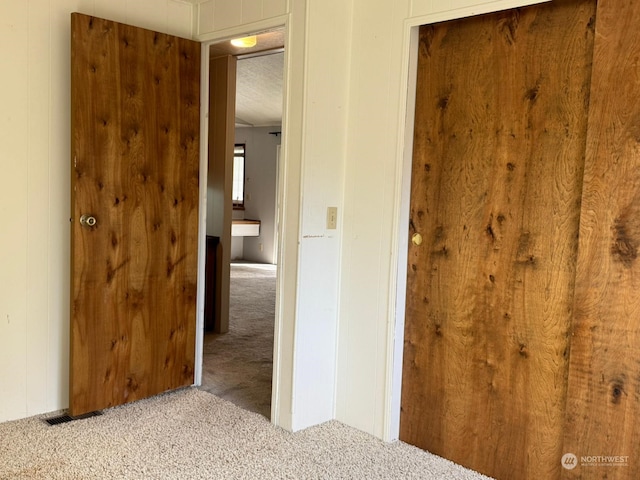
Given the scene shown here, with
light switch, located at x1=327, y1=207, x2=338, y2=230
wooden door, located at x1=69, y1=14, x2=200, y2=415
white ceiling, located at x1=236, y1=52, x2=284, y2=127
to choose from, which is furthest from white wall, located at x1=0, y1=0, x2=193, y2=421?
white ceiling, located at x1=236, y1=52, x2=284, y2=127

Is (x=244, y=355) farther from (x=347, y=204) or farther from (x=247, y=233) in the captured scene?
(x=247, y=233)

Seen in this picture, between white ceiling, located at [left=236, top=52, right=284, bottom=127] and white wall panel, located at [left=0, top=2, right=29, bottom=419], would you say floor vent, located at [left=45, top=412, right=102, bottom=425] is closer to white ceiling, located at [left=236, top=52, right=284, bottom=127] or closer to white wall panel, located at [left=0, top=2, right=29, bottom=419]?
white wall panel, located at [left=0, top=2, right=29, bottom=419]

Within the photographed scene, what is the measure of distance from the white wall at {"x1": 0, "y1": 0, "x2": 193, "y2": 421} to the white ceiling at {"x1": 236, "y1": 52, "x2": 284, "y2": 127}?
2.70 metres

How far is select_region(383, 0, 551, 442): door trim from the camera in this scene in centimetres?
252

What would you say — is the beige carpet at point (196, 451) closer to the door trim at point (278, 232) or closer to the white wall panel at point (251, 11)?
the door trim at point (278, 232)

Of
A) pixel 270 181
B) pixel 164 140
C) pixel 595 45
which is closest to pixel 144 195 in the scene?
pixel 164 140

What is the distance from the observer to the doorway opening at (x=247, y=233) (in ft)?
11.8

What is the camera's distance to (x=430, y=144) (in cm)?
253

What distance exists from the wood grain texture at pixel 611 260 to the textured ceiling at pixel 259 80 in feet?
7.84

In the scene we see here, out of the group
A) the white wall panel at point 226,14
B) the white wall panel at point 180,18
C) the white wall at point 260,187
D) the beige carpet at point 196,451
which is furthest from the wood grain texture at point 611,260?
the white wall at point 260,187

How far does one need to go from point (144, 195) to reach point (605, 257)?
213cm

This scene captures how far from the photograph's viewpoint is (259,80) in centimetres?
681

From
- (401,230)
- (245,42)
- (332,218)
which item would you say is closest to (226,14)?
(245,42)

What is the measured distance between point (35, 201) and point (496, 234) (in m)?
2.10
